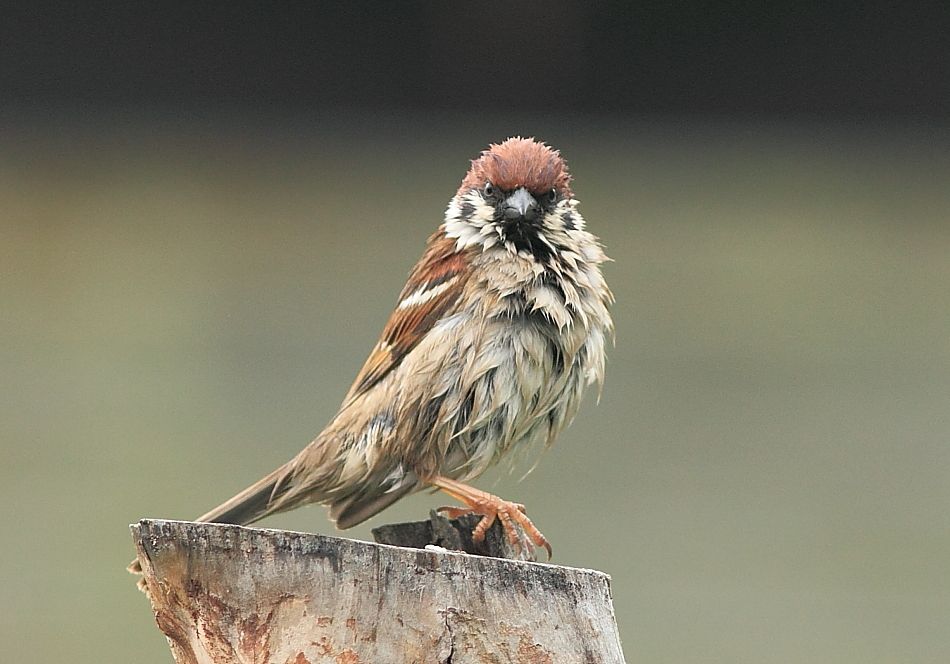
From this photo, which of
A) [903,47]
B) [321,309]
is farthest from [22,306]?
[903,47]

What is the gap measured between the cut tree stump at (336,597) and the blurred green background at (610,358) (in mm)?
3041

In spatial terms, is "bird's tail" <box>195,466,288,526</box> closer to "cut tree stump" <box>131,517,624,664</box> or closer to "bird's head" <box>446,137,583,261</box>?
"bird's head" <box>446,137,583,261</box>

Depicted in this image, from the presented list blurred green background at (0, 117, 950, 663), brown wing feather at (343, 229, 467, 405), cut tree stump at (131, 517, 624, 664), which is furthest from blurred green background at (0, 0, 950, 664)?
cut tree stump at (131, 517, 624, 664)

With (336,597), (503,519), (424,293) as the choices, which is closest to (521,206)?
(424,293)

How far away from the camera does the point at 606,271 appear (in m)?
5.36

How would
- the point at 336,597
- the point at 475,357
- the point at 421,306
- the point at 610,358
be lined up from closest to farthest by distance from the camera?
the point at 336,597, the point at 475,357, the point at 421,306, the point at 610,358

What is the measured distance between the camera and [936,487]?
529 centimetres

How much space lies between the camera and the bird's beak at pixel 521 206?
124 inches

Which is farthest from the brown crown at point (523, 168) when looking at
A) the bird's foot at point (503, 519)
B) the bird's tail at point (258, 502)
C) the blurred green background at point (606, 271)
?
the blurred green background at point (606, 271)

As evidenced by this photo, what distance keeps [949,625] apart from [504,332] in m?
2.98

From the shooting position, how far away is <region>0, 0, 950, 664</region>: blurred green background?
196 inches

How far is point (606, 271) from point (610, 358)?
35 centimetres

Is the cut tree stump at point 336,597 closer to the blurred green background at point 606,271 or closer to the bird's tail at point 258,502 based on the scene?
the bird's tail at point 258,502

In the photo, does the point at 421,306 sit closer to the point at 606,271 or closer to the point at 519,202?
the point at 519,202
